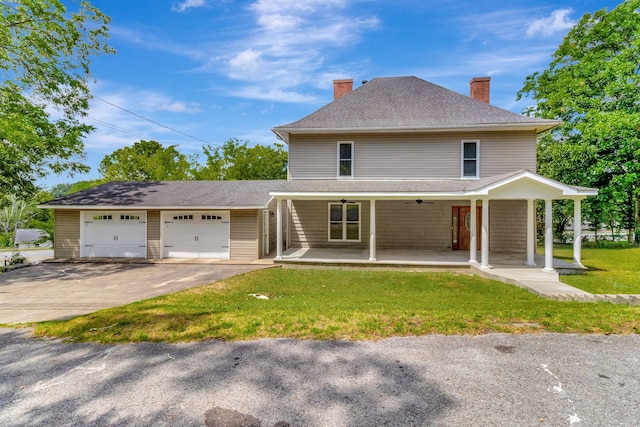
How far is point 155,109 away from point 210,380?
27378 millimetres

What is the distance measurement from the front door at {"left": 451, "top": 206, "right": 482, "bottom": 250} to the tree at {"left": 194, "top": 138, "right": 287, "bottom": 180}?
21538 mm

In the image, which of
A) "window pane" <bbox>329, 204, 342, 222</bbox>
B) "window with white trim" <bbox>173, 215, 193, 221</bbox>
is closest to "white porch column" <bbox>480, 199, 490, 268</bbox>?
"window pane" <bbox>329, 204, 342, 222</bbox>

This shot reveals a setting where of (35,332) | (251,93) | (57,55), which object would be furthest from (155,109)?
Answer: (35,332)

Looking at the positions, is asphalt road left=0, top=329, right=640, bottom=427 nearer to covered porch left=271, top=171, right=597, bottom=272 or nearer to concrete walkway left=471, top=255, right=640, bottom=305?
concrete walkway left=471, top=255, right=640, bottom=305

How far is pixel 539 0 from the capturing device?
11.7 metres

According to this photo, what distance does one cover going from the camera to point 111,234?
1424cm

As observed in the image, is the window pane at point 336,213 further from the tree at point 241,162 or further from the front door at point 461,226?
the tree at point 241,162

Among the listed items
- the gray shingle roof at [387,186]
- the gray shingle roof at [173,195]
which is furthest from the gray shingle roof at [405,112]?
the gray shingle roof at [173,195]

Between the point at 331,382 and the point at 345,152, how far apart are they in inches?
449

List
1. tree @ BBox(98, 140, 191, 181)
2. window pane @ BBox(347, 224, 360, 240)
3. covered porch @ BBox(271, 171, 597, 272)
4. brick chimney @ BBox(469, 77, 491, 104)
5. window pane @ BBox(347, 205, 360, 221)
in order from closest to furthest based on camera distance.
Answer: covered porch @ BBox(271, 171, 597, 272), window pane @ BBox(347, 205, 360, 221), window pane @ BBox(347, 224, 360, 240), brick chimney @ BBox(469, 77, 491, 104), tree @ BBox(98, 140, 191, 181)

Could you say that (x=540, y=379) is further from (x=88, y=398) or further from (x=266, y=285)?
(x=266, y=285)

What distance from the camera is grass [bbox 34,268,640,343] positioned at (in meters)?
4.84

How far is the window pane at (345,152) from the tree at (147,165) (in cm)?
2195

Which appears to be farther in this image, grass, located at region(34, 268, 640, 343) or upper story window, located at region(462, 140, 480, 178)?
upper story window, located at region(462, 140, 480, 178)
